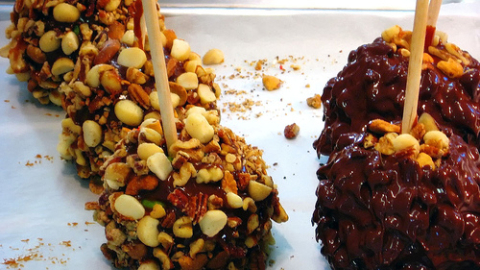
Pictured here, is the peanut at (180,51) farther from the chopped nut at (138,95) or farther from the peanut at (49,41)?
the peanut at (49,41)

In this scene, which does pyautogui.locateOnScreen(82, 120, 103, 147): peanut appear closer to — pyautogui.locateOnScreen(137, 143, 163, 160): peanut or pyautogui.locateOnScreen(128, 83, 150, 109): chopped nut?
pyautogui.locateOnScreen(128, 83, 150, 109): chopped nut

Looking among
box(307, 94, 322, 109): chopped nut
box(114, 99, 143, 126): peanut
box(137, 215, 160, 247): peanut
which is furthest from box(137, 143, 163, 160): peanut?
box(307, 94, 322, 109): chopped nut

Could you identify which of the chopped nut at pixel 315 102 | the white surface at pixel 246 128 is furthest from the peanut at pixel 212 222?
the chopped nut at pixel 315 102

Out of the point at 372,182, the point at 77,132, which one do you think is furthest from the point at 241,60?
the point at 372,182

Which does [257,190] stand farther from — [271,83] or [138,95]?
[271,83]

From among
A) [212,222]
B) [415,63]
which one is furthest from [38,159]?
[415,63]

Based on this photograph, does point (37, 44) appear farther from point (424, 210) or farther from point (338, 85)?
point (424, 210)
